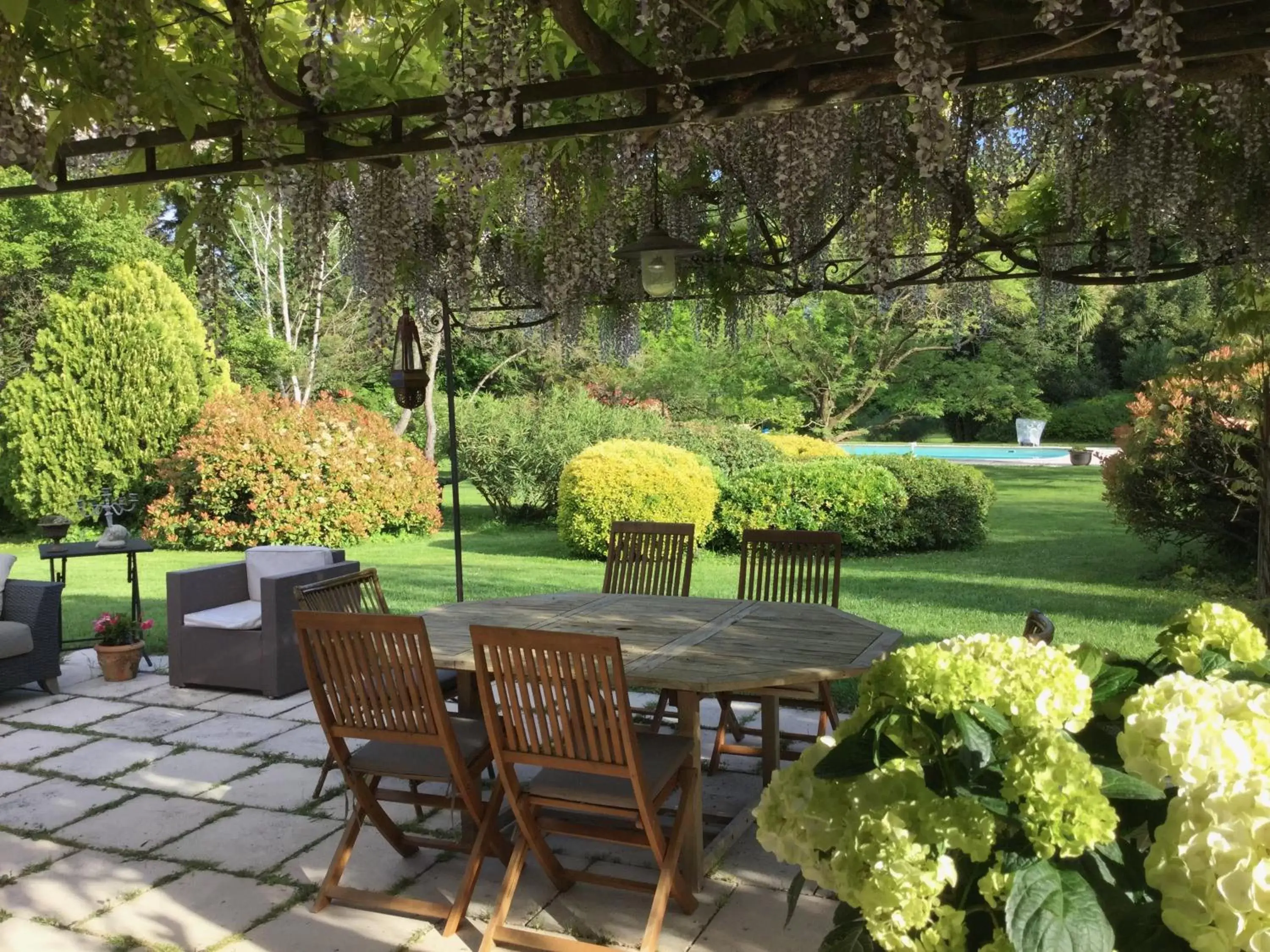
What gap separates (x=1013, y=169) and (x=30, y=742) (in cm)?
495

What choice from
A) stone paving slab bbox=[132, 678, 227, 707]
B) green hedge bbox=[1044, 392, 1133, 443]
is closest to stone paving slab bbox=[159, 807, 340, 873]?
stone paving slab bbox=[132, 678, 227, 707]

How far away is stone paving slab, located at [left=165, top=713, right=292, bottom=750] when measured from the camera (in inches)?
174

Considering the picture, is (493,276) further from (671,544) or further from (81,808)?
(81,808)

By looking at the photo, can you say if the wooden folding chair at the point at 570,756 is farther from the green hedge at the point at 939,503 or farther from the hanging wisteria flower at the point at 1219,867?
the green hedge at the point at 939,503

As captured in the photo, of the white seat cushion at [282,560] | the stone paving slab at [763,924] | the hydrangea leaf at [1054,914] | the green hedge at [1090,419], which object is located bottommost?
the stone paving slab at [763,924]

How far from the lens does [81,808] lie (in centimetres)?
369

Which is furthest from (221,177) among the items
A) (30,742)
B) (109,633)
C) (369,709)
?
(109,633)

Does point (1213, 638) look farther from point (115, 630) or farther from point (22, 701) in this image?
point (115, 630)

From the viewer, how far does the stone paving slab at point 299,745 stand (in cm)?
425

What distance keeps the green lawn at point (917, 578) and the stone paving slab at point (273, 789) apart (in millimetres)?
2892

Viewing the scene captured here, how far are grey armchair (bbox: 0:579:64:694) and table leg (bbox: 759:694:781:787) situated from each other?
374cm

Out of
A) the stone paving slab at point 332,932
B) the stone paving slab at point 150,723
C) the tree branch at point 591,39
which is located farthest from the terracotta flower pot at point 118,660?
the tree branch at point 591,39

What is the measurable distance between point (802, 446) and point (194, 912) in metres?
9.86

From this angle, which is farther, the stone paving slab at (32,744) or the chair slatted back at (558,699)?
the stone paving slab at (32,744)
